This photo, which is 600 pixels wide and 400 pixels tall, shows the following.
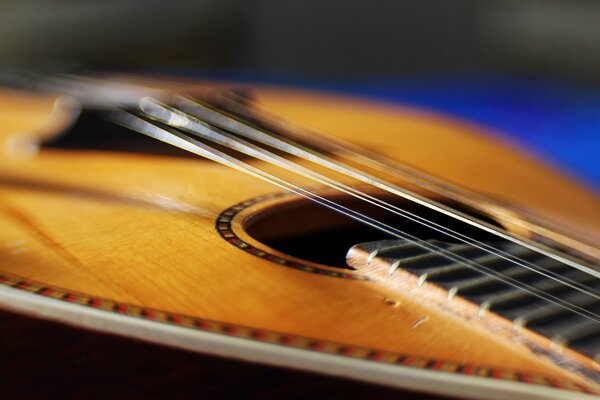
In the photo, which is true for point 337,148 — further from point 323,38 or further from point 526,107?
point 323,38

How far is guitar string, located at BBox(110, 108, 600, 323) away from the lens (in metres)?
0.49

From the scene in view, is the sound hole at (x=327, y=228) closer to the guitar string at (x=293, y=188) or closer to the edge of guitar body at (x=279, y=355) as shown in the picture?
the guitar string at (x=293, y=188)

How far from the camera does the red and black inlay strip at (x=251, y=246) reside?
0.52 m

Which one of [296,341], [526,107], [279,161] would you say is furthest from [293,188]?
[526,107]

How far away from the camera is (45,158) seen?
84 centimetres

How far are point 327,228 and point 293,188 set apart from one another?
0.23ft

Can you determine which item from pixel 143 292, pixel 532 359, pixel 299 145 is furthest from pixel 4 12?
pixel 532 359

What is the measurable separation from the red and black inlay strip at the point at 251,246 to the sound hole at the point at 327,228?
0.7 inches

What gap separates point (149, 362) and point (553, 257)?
12.6 inches

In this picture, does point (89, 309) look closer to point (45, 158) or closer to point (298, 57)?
point (45, 158)

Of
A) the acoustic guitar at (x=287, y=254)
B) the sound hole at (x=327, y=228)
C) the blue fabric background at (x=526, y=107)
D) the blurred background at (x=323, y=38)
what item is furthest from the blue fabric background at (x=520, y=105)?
the sound hole at (x=327, y=228)

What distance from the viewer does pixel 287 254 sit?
25.7 inches

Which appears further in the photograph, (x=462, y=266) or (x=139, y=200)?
(x=139, y=200)

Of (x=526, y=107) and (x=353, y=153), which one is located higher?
(x=526, y=107)
